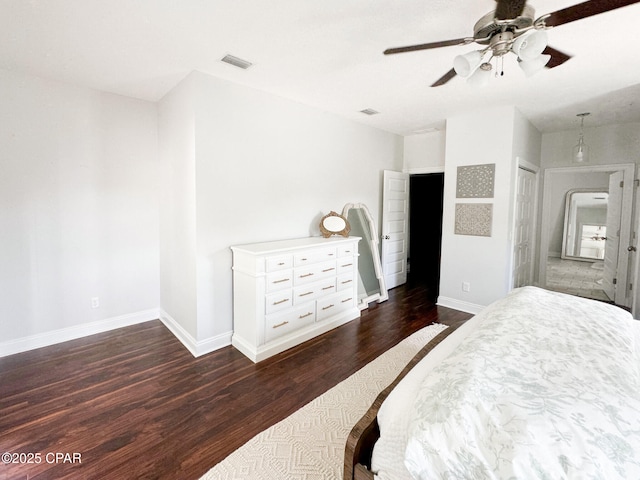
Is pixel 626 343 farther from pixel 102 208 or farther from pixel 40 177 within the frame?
pixel 40 177

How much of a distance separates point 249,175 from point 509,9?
8.01 ft

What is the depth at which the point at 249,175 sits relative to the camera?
3.20 meters

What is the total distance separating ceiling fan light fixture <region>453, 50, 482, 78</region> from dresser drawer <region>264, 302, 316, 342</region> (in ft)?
7.99

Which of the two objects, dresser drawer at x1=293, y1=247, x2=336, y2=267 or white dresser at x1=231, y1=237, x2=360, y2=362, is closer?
white dresser at x1=231, y1=237, x2=360, y2=362

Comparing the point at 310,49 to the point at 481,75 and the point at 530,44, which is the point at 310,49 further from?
the point at 530,44

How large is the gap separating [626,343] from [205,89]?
11.3ft

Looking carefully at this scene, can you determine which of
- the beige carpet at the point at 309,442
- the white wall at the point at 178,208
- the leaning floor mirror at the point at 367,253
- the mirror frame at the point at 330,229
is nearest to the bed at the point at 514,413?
the beige carpet at the point at 309,442

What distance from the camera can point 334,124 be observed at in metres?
4.09

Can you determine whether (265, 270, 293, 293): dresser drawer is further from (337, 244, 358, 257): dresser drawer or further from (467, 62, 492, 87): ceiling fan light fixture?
(467, 62, 492, 87): ceiling fan light fixture

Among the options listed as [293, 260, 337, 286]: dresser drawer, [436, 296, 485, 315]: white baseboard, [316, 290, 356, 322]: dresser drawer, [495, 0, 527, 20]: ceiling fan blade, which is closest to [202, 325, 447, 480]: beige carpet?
[316, 290, 356, 322]: dresser drawer

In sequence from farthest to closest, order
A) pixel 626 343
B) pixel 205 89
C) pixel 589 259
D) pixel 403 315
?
1. pixel 589 259
2. pixel 403 315
3. pixel 205 89
4. pixel 626 343

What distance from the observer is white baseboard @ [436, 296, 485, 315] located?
4043mm

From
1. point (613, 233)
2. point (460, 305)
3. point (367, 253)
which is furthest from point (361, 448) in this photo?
point (613, 233)

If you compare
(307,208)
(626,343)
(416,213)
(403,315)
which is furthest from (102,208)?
(416,213)
